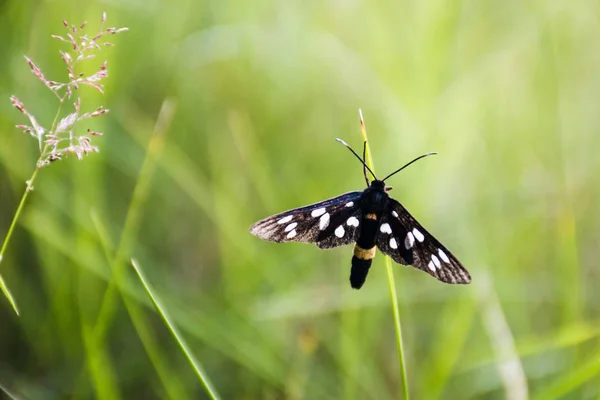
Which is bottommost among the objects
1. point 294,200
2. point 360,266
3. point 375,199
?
→ point 360,266

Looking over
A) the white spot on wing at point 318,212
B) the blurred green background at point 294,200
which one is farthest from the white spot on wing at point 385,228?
the blurred green background at point 294,200

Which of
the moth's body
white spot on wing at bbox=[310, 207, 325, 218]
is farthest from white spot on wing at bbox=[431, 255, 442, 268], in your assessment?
white spot on wing at bbox=[310, 207, 325, 218]

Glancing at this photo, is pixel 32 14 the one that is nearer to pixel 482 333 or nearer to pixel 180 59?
pixel 180 59

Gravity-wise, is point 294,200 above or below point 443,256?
above

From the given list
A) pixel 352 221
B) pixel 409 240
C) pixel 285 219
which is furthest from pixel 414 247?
pixel 285 219

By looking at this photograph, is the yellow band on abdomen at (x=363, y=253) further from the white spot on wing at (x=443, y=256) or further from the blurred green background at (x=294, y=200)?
the blurred green background at (x=294, y=200)

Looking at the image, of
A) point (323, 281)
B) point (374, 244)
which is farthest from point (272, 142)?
point (374, 244)

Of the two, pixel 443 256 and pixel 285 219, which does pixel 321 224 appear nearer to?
pixel 285 219
